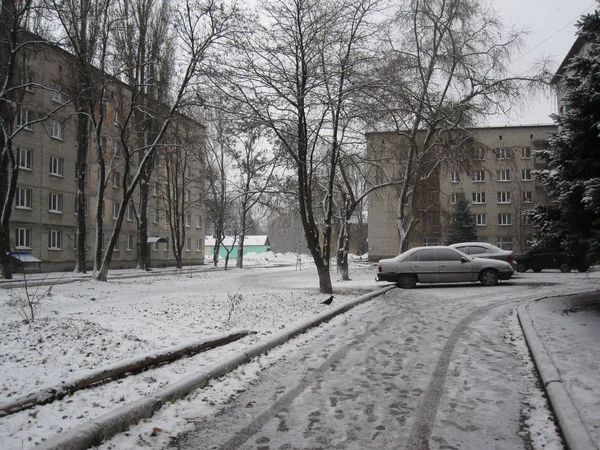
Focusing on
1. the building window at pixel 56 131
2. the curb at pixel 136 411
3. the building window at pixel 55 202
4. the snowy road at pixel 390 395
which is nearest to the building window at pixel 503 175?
the building window at pixel 56 131

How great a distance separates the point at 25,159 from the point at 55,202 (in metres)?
3.73

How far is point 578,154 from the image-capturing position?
32.4 feet

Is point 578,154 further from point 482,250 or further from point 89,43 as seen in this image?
point 89,43

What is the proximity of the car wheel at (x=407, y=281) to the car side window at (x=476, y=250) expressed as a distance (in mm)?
5649

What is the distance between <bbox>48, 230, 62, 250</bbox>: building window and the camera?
33281 mm

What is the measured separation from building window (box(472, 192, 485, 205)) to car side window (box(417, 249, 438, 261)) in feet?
124

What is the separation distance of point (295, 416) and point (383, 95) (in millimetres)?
10953

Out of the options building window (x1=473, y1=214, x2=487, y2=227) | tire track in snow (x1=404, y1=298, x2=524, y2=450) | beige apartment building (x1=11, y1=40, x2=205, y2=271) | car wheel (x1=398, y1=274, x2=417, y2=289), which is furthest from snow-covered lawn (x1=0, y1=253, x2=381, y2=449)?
building window (x1=473, y1=214, x2=487, y2=227)

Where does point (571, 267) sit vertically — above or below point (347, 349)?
above

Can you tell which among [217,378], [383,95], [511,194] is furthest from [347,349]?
[511,194]

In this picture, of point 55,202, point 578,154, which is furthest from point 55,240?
point 578,154

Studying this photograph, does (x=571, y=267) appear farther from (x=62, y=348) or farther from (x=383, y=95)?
(x=62, y=348)

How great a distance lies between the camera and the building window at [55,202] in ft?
110

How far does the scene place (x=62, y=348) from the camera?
6.59 m
